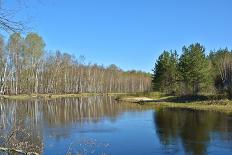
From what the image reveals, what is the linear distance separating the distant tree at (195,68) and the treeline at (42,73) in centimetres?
2867

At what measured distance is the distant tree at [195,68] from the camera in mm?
71750

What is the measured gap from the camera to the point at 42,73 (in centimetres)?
10906

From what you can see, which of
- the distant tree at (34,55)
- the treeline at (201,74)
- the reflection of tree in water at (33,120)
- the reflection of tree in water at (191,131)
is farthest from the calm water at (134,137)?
the distant tree at (34,55)

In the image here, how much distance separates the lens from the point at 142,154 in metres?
21.8

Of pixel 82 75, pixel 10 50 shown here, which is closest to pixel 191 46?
pixel 10 50

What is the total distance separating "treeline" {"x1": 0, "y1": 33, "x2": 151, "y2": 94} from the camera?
9175 centimetres

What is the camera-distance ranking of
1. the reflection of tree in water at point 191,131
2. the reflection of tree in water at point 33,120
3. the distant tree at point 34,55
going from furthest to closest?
the distant tree at point 34,55
the reflection of tree in water at point 191,131
the reflection of tree in water at point 33,120

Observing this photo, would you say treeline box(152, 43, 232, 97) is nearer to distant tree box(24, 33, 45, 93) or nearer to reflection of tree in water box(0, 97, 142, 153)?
reflection of tree in water box(0, 97, 142, 153)

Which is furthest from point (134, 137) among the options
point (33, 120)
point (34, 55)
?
point (34, 55)

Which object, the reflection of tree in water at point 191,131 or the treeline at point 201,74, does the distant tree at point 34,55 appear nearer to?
the treeline at point 201,74

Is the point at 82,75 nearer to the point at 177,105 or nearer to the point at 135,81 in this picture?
the point at 135,81

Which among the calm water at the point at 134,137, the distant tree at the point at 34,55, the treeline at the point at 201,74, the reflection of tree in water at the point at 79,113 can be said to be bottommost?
the calm water at the point at 134,137

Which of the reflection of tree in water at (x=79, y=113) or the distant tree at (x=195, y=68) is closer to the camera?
the reflection of tree in water at (x=79, y=113)

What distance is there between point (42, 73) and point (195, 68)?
5039 cm
